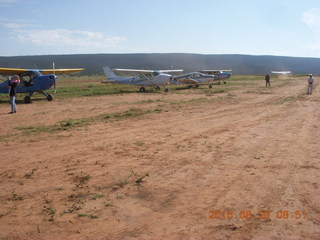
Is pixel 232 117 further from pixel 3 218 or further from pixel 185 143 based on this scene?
pixel 3 218

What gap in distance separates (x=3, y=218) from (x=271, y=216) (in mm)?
3387

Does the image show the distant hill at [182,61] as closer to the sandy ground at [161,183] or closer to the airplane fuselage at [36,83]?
the airplane fuselage at [36,83]

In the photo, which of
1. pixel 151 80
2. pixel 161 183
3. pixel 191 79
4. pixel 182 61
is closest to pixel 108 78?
pixel 151 80

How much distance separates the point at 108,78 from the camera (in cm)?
2850

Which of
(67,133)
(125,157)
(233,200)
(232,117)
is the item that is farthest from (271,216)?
(232,117)

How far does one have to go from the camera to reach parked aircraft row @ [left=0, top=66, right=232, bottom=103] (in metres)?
17.2

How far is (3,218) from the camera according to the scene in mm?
3670

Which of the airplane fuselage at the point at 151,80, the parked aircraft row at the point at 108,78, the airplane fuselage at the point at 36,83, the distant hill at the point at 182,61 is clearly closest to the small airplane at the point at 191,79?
the parked aircraft row at the point at 108,78

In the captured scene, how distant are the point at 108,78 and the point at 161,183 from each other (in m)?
24.8

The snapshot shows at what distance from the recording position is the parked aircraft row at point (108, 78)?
17.2m

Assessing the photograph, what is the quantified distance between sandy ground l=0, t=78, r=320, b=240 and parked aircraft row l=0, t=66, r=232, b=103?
8760 millimetres

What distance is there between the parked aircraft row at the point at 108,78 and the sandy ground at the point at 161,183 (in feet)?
28.7

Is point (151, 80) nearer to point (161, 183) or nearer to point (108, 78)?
point (108, 78)

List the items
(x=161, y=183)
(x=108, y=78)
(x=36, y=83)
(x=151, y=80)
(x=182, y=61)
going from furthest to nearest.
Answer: (x=182, y=61) < (x=108, y=78) < (x=151, y=80) < (x=36, y=83) < (x=161, y=183)
